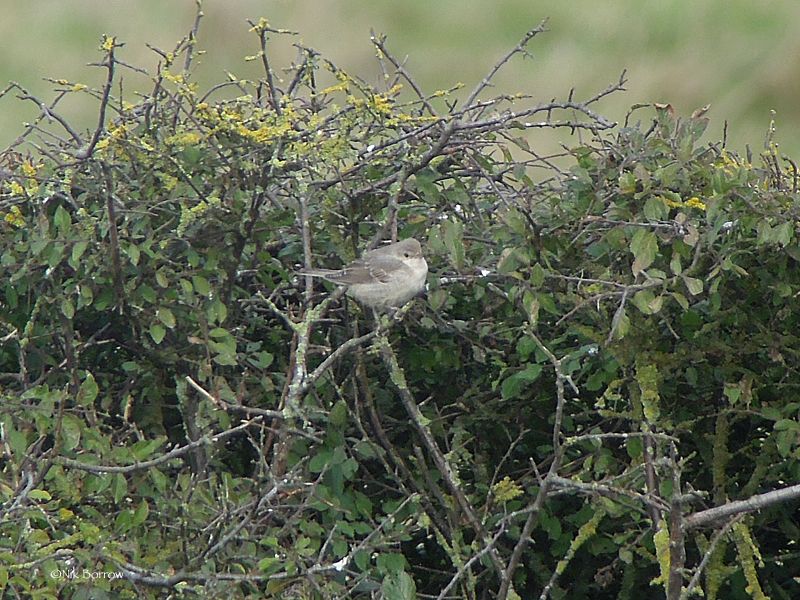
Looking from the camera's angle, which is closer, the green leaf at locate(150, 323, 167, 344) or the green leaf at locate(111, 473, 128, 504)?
the green leaf at locate(111, 473, 128, 504)

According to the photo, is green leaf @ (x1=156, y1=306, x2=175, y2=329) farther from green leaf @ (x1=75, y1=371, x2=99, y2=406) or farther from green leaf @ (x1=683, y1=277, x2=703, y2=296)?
green leaf @ (x1=683, y1=277, x2=703, y2=296)

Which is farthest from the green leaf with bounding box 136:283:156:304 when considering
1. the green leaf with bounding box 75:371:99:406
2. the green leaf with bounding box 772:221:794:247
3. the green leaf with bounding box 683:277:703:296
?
the green leaf with bounding box 772:221:794:247

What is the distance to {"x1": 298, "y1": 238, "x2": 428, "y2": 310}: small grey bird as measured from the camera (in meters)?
3.50

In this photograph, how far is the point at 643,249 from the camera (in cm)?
310

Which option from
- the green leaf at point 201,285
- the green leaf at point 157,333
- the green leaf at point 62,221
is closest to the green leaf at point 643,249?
the green leaf at point 201,285

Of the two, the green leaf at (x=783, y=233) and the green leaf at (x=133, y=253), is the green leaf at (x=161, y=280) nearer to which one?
the green leaf at (x=133, y=253)

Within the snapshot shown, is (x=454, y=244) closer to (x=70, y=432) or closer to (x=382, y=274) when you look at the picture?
(x=382, y=274)

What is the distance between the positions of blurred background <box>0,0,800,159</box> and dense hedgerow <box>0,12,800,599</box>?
7.91m

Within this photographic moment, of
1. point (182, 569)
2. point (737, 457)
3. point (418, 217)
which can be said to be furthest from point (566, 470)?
point (182, 569)

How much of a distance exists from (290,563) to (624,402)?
3.67ft

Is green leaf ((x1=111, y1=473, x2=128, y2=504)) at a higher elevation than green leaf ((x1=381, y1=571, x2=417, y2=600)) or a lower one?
higher

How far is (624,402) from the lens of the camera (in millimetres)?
3529

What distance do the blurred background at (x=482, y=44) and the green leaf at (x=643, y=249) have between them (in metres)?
8.26

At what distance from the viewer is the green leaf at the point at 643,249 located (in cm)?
308
